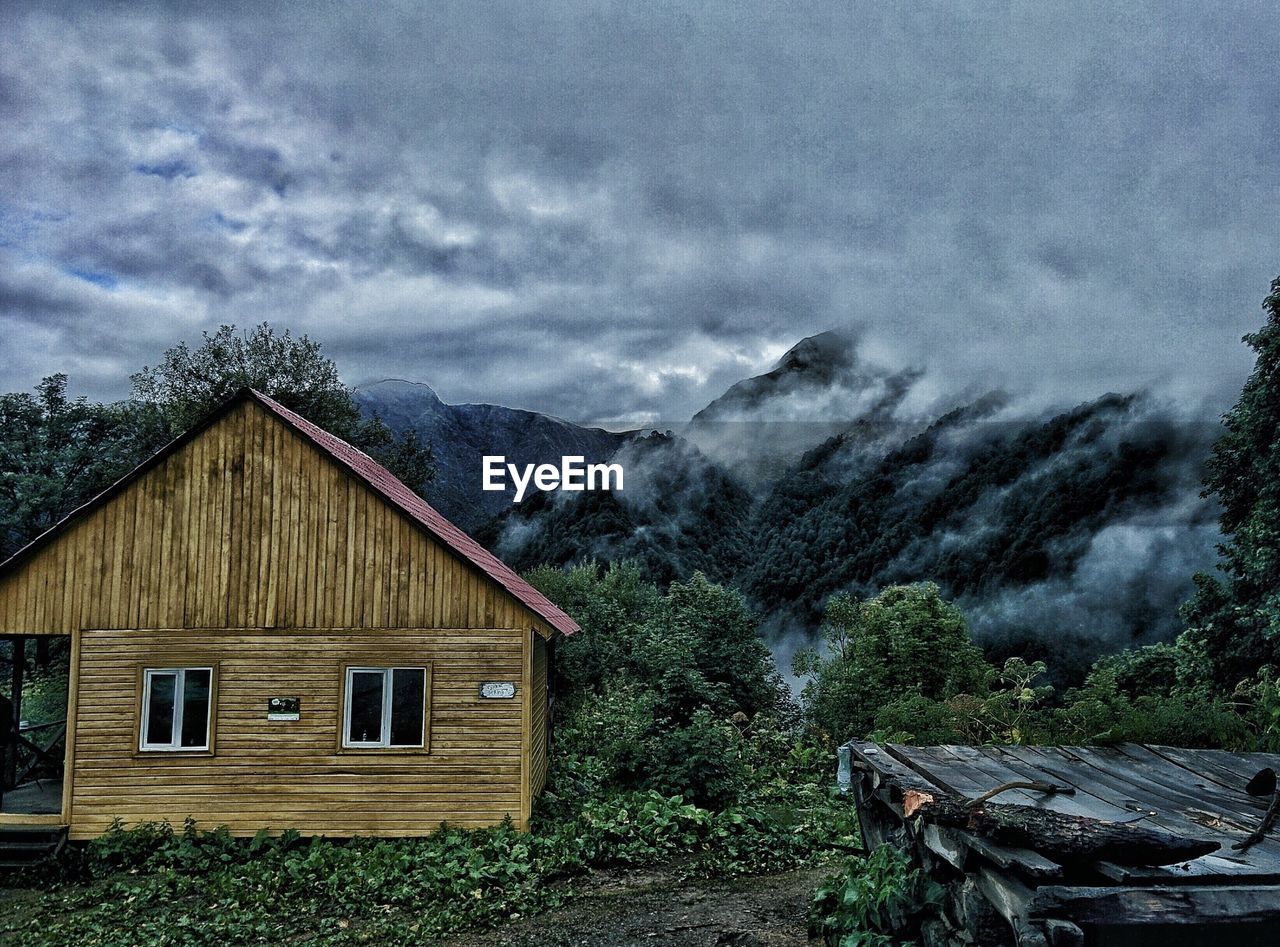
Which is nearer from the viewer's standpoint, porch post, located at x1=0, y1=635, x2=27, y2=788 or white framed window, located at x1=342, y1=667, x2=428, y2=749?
white framed window, located at x1=342, y1=667, x2=428, y2=749

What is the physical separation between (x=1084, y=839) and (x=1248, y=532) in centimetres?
2094

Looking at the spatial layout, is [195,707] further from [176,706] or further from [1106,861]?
[1106,861]

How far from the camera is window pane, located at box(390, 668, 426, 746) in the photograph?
13180 millimetres

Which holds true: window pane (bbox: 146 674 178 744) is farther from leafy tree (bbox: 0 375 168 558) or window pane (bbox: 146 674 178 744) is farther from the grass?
leafy tree (bbox: 0 375 168 558)

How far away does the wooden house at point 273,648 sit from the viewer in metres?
13.1

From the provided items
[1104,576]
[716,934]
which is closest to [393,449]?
[716,934]

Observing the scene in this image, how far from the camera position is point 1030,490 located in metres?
76.6

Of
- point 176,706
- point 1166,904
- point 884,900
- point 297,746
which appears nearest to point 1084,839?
point 1166,904

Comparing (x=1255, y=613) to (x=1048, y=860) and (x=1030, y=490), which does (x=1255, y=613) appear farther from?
(x=1030, y=490)

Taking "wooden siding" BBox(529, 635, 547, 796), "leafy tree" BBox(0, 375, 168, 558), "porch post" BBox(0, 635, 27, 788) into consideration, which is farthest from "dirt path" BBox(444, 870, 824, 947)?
"leafy tree" BBox(0, 375, 168, 558)

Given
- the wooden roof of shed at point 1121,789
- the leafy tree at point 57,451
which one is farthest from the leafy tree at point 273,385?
the wooden roof of shed at point 1121,789

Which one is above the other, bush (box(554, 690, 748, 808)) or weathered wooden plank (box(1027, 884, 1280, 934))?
weathered wooden plank (box(1027, 884, 1280, 934))

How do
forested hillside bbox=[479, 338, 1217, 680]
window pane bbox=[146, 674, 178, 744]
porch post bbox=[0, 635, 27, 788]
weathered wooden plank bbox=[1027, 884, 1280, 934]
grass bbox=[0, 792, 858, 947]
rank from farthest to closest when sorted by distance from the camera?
forested hillside bbox=[479, 338, 1217, 680] < porch post bbox=[0, 635, 27, 788] < window pane bbox=[146, 674, 178, 744] < grass bbox=[0, 792, 858, 947] < weathered wooden plank bbox=[1027, 884, 1280, 934]

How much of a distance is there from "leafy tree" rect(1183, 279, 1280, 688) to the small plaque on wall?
19168 mm
